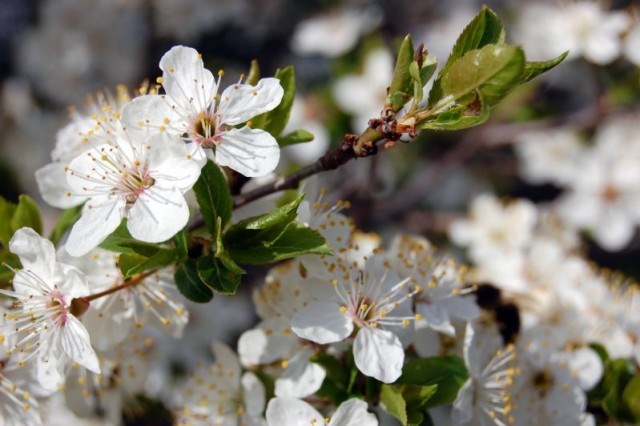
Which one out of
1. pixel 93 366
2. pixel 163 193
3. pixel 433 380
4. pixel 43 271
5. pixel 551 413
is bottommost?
pixel 551 413

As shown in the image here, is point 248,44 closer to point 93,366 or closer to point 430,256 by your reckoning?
point 430,256

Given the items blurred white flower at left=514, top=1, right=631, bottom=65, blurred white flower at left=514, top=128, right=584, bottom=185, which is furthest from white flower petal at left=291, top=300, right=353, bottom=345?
blurred white flower at left=514, top=128, right=584, bottom=185

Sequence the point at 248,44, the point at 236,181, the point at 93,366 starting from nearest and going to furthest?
the point at 93,366, the point at 236,181, the point at 248,44

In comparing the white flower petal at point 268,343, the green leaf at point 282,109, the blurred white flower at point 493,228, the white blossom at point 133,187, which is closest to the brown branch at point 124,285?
the white blossom at point 133,187

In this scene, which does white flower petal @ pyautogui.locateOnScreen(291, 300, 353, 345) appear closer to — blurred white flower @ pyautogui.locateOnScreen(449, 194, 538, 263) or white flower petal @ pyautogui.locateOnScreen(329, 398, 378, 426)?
white flower petal @ pyautogui.locateOnScreen(329, 398, 378, 426)

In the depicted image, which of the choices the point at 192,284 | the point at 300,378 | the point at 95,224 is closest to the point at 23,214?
the point at 95,224

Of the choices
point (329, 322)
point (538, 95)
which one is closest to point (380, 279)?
point (329, 322)

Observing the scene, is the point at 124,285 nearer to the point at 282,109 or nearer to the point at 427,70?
the point at 282,109
